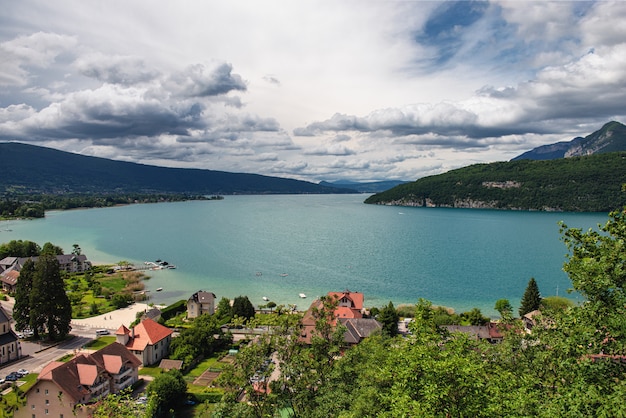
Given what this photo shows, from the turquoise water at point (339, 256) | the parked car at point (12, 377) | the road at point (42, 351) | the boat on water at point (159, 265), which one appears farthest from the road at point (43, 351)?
the boat on water at point (159, 265)

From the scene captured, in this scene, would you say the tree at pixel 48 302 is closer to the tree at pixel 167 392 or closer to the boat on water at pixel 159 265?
the tree at pixel 167 392

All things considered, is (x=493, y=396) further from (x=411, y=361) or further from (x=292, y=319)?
(x=292, y=319)

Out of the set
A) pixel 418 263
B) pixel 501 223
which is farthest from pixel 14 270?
pixel 501 223

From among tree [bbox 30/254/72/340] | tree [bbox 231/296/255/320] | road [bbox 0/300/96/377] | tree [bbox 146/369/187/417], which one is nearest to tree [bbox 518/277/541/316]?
tree [bbox 231/296/255/320]

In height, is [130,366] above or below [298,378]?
below

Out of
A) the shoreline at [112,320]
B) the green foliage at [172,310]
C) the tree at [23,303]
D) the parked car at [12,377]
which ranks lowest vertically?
the shoreline at [112,320]

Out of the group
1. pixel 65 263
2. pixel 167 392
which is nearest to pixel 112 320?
pixel 167 392
